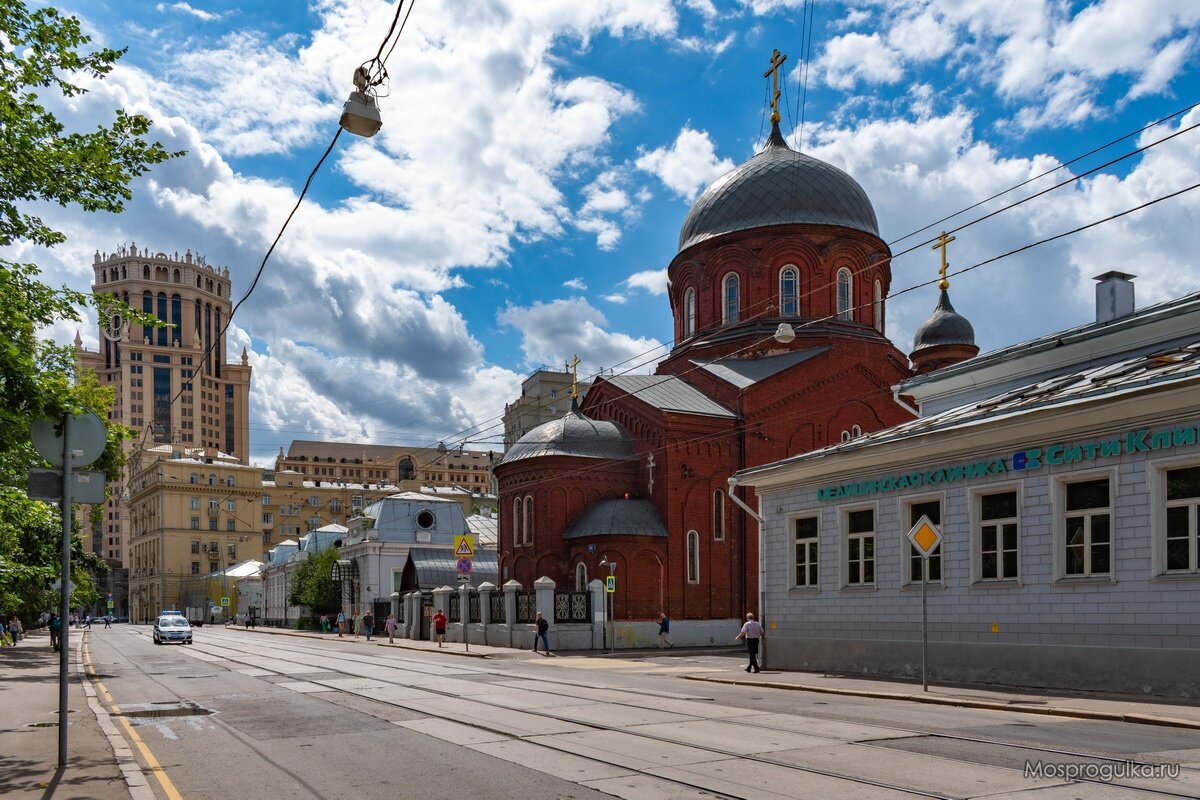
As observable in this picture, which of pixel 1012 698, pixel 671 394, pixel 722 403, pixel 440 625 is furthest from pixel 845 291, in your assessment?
pixel 1012 698

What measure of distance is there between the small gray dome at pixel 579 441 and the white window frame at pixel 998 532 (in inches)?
934

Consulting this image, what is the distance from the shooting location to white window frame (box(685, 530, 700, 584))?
133ft

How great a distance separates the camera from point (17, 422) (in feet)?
34.1

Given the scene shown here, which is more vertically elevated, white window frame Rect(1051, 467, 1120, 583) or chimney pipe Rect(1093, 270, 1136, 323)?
chimney pipe Rect(1093, 270, 1136, 323)

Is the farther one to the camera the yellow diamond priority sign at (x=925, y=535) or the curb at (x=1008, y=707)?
the yellow diamond priority sign at (x=925, y=535)

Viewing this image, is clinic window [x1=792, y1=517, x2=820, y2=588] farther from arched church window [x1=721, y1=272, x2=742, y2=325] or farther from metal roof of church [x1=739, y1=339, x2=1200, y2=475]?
arched church window [x1=721, y1=272, x2=742, y2=325]

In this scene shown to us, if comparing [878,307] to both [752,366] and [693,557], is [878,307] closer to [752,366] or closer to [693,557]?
[752,366]

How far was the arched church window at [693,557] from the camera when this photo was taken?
40.6 meters

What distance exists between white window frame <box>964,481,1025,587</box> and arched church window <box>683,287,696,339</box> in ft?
92.5

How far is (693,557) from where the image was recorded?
40844 millimetres

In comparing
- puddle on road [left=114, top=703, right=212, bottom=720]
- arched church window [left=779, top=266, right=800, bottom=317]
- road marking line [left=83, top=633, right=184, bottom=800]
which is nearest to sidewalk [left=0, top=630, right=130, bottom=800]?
road marking line [left=83, top=633, right=184, bottom=800]

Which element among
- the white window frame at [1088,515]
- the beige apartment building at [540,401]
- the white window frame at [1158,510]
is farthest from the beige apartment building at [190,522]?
the white window frame at [1158,510]

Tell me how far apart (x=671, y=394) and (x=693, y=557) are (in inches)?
271

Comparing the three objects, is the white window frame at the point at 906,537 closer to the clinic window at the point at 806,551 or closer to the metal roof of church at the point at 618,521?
the clinic window at the point at 806,551
